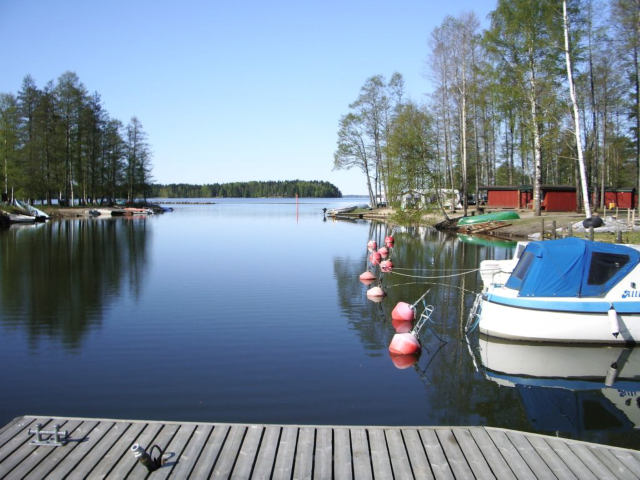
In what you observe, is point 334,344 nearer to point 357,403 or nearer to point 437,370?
point 437,370

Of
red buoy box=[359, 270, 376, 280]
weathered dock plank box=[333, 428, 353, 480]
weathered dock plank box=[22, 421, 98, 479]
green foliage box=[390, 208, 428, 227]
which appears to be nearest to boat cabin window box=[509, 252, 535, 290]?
weathered dock plank box=[333, 428, 353, 480]

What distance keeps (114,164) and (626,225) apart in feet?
231

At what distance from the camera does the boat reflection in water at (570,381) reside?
8.41m

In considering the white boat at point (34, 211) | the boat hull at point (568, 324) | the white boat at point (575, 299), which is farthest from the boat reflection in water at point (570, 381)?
the white boat at point (34, 211)

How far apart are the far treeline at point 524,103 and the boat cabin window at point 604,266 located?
46.6ft

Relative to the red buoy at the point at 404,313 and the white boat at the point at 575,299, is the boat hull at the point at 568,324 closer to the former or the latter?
the white boat at the point at 575,299

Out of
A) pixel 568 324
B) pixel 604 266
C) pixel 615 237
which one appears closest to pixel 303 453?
pixel 568 324

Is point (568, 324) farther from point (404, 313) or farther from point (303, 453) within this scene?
point (303, 453)

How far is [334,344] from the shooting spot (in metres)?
12.2

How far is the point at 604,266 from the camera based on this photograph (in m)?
12.0

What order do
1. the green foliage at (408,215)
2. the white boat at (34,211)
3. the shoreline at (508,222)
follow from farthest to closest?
the white boat at (34,211) < the green foliage at (408,215) < the shoreline at (508,222)

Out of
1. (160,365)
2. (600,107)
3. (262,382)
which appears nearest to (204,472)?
(262,382)

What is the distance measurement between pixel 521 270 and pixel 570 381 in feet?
11.5

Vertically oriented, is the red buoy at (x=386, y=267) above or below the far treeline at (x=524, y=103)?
below
